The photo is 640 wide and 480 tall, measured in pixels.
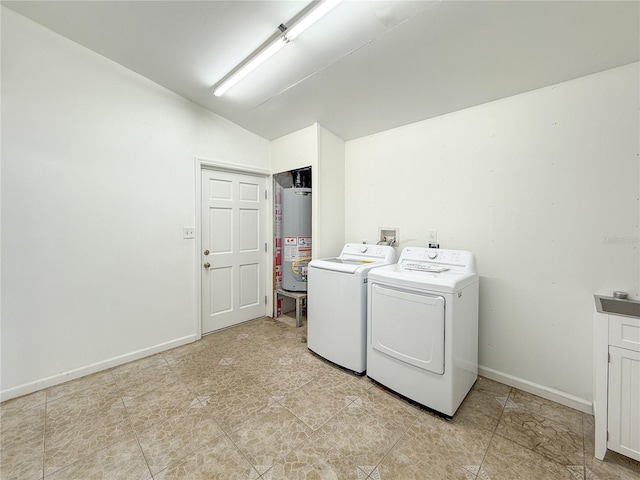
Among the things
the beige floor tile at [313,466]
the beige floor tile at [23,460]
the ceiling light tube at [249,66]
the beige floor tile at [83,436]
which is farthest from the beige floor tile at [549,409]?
the ceiling light tube at [249,66]

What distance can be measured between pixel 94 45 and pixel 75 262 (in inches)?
70.5

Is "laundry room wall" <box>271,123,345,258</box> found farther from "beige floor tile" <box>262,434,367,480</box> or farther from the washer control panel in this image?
"beige floor tile" <box>262,434,367,480</box>

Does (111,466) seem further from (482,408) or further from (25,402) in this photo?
(482,408)

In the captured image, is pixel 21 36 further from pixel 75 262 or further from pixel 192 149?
pixel 75 262

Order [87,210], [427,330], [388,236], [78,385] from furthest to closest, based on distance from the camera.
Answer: [388,236], [87,210], [78,385], [427,330]

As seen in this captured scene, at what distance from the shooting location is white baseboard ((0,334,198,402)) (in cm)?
192

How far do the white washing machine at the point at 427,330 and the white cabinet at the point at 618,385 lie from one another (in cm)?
66

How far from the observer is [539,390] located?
1922 mm

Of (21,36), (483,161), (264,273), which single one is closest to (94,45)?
(21,36)

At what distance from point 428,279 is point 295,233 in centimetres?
202

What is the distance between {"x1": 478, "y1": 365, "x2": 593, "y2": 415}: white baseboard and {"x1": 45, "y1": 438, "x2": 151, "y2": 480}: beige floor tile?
7.95ft

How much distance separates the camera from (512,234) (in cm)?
202

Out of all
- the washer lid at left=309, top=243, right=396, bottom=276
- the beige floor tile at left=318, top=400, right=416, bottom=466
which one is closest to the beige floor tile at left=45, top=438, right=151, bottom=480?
the beige floor tile at left=318, top=400, right=416, bottom=466

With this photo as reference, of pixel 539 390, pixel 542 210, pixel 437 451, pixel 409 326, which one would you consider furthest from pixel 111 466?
pixel 542 210
